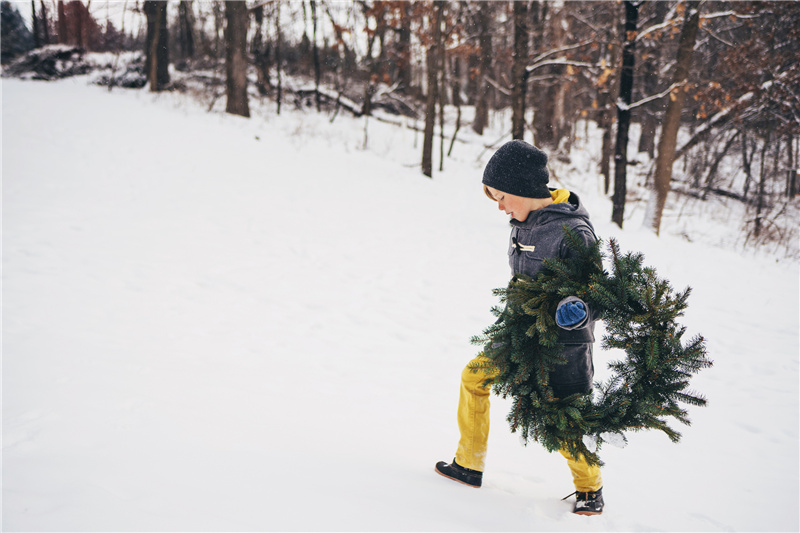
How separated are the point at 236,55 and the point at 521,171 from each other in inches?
552

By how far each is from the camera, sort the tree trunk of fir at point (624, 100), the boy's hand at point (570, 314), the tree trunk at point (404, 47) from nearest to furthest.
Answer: the boy's hand at point (570, 314)
the tree trunk of fir at point (624, 100)
the tree trunk at point (404, 47)

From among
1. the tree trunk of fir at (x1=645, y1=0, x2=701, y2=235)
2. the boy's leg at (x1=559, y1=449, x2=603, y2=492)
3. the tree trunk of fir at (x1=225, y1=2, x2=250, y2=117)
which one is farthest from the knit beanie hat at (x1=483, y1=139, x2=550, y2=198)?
the tree trunk of fir at (x1=225, y1=2, x2=250, y2=117)

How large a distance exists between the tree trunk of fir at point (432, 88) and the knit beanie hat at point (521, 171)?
10.8 metres

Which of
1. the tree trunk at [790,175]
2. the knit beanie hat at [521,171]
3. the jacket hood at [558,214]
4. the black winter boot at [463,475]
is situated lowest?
the black winter boot at [463,475]

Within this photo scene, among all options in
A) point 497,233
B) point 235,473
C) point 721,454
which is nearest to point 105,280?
point 235,473

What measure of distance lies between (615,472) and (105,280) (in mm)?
5647

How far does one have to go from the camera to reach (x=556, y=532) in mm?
2379

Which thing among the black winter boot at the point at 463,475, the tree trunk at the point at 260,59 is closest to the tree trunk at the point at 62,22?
the tree trunk at the point at 260,59

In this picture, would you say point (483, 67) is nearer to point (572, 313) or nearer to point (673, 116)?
point (673, 116)

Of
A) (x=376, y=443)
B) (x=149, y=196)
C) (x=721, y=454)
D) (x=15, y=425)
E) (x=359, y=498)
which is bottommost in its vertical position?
(x=721, y=454)

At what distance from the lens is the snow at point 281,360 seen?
2365 millimetres

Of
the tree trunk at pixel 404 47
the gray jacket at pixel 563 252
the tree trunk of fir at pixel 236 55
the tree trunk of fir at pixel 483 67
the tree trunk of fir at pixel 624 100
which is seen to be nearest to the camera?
the gray jacket at pixel 563 252

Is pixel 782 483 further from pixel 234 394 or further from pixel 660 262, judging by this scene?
pixel 660 262

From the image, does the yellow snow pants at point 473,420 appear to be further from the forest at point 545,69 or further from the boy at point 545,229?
the forest at point 545,69
